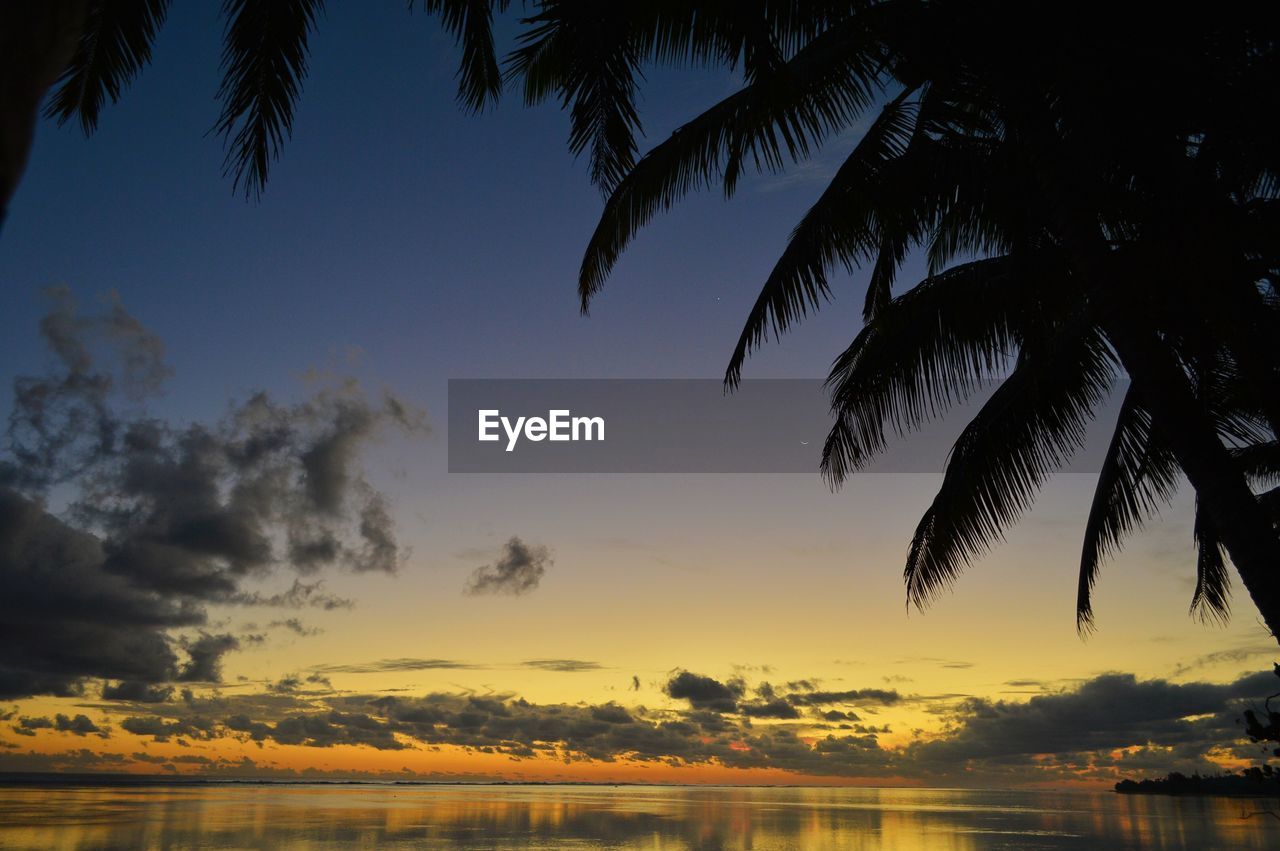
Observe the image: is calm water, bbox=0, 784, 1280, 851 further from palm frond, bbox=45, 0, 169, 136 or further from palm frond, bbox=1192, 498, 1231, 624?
palm frond, bbox=45, 0, 169, 136

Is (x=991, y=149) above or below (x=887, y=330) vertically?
above

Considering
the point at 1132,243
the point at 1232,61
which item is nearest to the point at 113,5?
the point at 1132,243

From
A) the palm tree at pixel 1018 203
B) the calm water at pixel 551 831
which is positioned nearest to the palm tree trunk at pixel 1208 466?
the palm tree at pixel 1018 203

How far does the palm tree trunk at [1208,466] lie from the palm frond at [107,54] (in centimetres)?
580

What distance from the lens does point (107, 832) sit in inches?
728

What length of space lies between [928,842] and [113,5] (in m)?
21.5

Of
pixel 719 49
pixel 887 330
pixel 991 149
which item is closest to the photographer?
pixel 719 49

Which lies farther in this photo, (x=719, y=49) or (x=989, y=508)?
(x=989, y=508)

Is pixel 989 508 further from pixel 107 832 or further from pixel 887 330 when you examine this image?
pixel 107 832

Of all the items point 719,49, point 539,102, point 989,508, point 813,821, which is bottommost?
point 813,821

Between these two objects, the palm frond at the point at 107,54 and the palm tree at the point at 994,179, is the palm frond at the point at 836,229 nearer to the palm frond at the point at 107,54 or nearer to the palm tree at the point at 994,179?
the palm tree at the point at 994,179

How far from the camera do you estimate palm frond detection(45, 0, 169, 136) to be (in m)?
5.18

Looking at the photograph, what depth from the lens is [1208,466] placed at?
555 cm

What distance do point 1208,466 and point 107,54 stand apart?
22.2 feet
